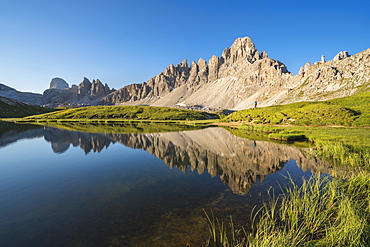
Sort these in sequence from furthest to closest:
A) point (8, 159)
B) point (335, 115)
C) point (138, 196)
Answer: point (335, 115) < point (8, 159) < point (138, 196)

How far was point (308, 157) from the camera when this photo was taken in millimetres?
24219

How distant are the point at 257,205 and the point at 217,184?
4.65m

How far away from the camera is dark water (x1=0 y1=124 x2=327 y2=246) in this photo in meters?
9.59

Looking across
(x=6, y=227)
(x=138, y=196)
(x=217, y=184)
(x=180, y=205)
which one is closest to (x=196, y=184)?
(x=217, y=184)

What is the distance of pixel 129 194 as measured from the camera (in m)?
14.5

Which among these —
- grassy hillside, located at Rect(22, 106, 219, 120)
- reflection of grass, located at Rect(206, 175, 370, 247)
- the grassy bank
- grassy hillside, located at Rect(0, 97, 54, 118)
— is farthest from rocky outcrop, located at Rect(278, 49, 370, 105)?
grassy hillside, located at Rect(0, 97, 54, 118)

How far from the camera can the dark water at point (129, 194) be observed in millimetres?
9594

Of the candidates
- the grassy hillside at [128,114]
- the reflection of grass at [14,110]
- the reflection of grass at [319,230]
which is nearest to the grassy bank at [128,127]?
the grassy hillside at [128,114]

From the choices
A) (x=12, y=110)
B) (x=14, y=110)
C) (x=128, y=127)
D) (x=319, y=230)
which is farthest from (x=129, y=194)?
(x=14, y=110)

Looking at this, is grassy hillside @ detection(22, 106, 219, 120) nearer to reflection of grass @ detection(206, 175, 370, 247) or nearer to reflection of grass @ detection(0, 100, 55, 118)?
Answer: reflection of grass @ detection(0, 100, 55, 118)

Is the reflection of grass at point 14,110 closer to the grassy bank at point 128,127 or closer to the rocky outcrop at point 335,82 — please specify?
the grassy bank at point 128,127

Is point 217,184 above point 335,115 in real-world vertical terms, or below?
below

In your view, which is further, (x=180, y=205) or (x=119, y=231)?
(x=180, y=205)

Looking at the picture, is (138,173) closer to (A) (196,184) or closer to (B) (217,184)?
(A) (196,184)
